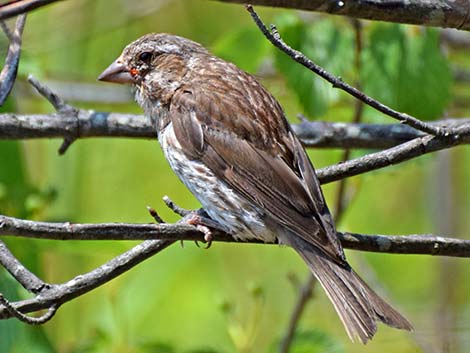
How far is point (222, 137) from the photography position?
12.3 feet

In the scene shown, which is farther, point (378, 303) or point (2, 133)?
point (2, 133)

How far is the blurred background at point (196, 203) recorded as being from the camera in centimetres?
439

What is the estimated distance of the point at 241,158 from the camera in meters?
3.68

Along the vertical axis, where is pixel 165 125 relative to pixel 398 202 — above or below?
above

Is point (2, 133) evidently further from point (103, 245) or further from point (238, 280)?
point (238, 280)

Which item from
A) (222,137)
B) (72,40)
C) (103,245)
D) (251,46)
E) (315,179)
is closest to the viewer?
(315,179)

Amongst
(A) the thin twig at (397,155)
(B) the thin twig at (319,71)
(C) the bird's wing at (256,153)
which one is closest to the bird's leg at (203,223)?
(C) the bird's wing at (256,153)

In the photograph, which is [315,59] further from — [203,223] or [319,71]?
[319,71]

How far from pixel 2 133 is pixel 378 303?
1617 millimetres

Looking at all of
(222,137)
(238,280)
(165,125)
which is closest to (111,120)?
(165,125)

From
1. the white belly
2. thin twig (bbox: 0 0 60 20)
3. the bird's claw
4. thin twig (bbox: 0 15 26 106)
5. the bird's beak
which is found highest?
thin twig (bbox: 0 0 60 20)

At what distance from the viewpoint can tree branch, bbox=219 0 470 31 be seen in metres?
2.56

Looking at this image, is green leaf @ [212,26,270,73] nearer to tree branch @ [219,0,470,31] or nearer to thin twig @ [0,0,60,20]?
tree branch @ [219,0,470,31]

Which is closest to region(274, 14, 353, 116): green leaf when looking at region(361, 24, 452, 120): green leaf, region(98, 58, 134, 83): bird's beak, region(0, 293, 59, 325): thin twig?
region(361, 24, 452, 120): green leaf
